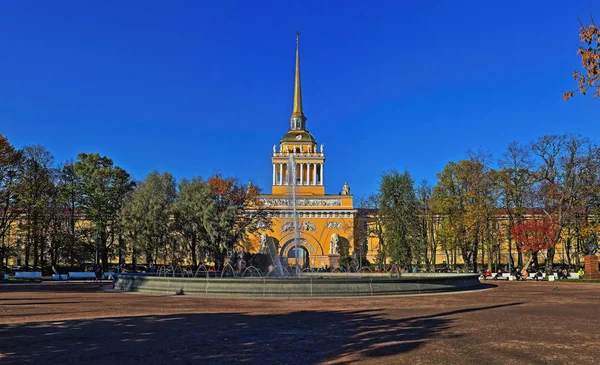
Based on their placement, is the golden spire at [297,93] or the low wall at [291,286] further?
the golden spire at [297,93]

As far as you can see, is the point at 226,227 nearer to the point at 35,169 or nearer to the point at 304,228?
the point at 35,169

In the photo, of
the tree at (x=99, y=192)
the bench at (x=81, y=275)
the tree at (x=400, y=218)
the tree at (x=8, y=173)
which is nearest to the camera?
the tree at (x=400, y=218)

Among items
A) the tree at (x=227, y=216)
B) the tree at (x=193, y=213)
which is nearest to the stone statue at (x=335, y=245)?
the tree at (x=227, y=216)

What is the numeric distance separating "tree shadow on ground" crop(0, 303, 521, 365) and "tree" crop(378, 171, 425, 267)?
14.6 m

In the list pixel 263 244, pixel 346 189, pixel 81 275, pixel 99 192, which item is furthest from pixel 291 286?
pixel 346 189

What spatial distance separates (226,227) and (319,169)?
31768 millimetres

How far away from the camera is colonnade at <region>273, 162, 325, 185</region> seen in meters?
68.4

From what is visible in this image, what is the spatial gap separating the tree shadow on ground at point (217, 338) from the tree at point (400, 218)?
575 inches

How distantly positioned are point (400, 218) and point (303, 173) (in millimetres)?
41191

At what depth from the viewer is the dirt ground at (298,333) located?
810cm

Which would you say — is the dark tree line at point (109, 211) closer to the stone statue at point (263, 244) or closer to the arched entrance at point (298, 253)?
the stone statue at point (263, 244)

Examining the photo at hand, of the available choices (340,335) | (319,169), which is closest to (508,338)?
(340,335)

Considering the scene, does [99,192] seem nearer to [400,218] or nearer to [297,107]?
[400,218]

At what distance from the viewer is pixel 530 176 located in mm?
39688
